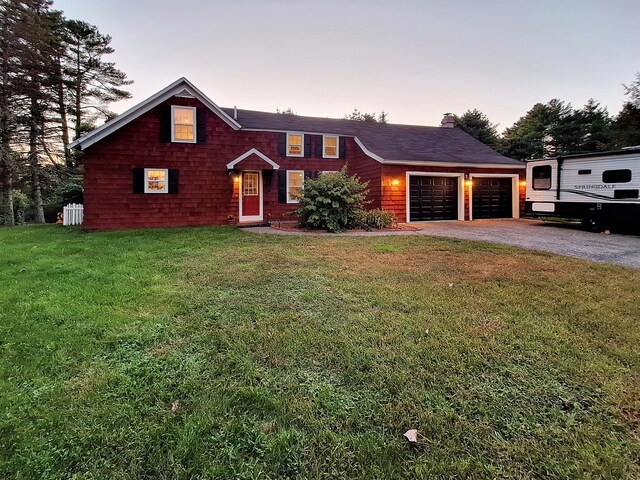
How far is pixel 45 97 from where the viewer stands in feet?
60.5

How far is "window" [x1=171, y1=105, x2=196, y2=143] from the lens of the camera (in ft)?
42.1

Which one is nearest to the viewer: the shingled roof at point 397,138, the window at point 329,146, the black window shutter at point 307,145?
A: the shingled roof at point 397,138

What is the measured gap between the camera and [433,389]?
2.21m

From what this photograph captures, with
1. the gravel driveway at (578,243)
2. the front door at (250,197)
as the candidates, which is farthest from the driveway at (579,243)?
the front door at (250,197)

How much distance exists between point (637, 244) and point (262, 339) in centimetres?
1073

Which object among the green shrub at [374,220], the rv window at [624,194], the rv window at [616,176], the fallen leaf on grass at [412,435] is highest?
the rv window at [616,176]

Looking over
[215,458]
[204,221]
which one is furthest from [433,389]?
[204,221]

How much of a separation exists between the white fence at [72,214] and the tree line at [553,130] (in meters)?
28.9

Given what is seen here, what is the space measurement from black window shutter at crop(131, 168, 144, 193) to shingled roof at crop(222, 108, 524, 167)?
4.67m

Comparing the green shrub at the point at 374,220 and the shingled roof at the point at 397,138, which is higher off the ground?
the shingled roof at the point at 397,138

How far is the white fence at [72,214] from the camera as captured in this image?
48.7 ft

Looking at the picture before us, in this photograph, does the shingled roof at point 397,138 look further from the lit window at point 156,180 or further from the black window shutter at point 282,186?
the lit window at point 156,180

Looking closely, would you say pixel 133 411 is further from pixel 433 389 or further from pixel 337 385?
pixel 433 389

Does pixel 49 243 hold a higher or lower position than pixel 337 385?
higher
